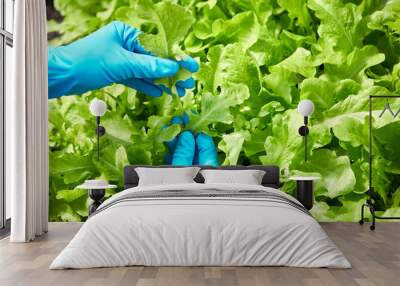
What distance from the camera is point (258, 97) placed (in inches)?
232

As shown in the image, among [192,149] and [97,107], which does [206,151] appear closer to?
[192,149]

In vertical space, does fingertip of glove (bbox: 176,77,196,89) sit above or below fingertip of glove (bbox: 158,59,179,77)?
below

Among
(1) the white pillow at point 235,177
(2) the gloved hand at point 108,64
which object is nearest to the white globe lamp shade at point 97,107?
(2) the gloved hand at point 108,64

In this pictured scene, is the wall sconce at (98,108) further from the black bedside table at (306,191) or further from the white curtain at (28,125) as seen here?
the black bedside table at (306,191)

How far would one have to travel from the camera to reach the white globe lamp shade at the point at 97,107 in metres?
5.71

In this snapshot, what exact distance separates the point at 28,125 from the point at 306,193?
250 cm

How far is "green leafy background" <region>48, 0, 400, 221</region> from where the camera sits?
575 cm

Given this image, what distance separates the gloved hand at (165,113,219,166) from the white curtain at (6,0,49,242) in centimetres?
137

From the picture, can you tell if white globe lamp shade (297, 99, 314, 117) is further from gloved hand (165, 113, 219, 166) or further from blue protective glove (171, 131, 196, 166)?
blue protective glove (171, 131, 196, 166)

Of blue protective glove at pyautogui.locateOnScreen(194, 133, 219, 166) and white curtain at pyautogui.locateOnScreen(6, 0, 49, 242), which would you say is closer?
white curtain at pyautogui.locateOnScreen(6, 0, 49, 242)

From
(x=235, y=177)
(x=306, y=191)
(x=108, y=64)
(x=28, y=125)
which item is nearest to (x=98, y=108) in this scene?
(x=108, y=64)

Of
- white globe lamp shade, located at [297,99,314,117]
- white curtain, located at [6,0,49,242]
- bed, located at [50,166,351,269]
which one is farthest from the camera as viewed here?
white globe lamp shade, located at [297,99,314,117]

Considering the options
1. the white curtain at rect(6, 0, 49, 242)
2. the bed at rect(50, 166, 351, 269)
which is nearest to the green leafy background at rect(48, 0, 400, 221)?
the white curtain at rect(6, 0, 49, 242)

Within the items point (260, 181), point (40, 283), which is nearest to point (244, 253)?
point (40, 283)
